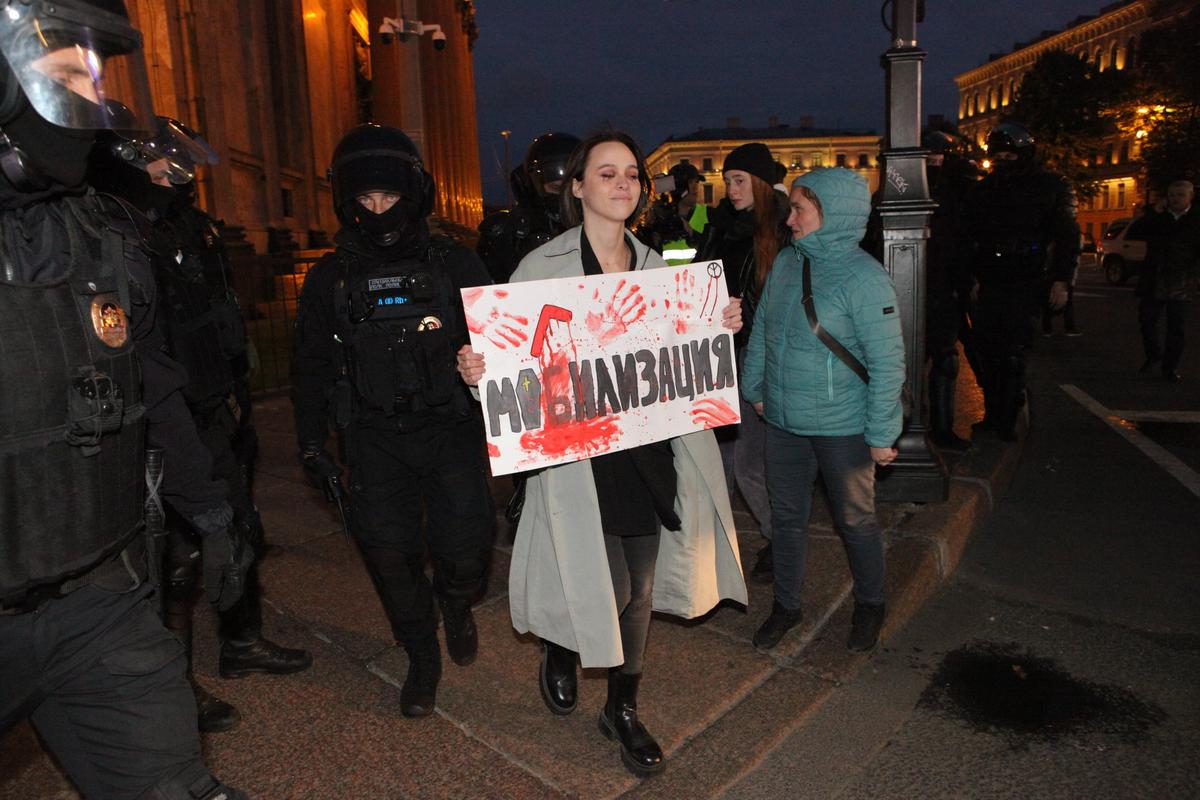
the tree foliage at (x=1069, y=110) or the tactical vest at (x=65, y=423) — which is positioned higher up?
the tree foliage at (x=1069, y=110)

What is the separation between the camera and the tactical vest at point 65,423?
1532mm

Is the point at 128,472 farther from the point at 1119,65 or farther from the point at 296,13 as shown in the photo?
the point at 1119,65

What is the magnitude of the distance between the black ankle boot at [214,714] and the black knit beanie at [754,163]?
296 cm

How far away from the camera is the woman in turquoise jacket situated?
10.4 feet

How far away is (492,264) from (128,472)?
280 cm

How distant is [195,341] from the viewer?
124 inches

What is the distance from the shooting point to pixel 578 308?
271 cm

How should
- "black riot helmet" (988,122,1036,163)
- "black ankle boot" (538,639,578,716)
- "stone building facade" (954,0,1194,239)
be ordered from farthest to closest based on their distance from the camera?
"stone building facade" (954,0,1194,239)
"black riot helmet" (988,122,1036,163)
"black ankle boot" (538,639,578,716)

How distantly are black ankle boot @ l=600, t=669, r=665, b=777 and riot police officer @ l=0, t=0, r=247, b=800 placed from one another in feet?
4.46

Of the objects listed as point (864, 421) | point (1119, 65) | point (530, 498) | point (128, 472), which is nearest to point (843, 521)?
point (864, 421)

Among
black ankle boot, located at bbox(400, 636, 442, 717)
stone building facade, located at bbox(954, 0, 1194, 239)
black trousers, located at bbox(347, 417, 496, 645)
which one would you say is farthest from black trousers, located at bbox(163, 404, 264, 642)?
stone building facade, located at bbox(954, 0, 1194, 239)

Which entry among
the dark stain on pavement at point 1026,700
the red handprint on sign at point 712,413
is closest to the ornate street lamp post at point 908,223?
the dark stain on pavement at point 1026,700

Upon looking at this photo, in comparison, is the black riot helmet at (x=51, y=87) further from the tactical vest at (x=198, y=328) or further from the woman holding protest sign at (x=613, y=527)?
the tactical vest at (x=198, y=328)

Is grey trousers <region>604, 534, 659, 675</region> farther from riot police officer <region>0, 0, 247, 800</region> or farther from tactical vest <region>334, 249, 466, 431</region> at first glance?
riot police officer <region>0, 0, 247, 800</region>
